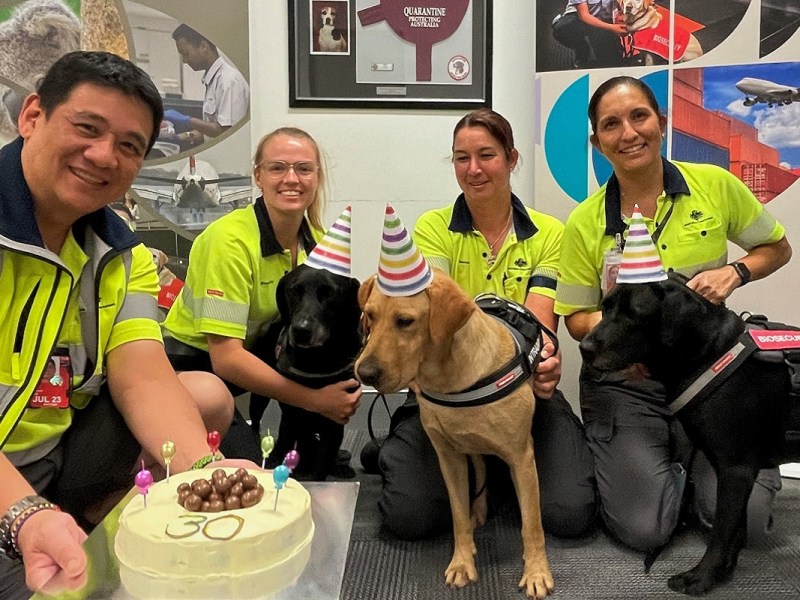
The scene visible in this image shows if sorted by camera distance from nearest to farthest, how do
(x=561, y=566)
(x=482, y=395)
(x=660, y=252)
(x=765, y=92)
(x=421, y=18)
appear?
(x=482, y=395)
(x=561, y=566)
(x=660, y=252)
(x=765, y=92)
(x=421, y=18)

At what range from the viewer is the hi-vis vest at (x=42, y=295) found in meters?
1.24

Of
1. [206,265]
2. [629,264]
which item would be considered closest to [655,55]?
[629,264]

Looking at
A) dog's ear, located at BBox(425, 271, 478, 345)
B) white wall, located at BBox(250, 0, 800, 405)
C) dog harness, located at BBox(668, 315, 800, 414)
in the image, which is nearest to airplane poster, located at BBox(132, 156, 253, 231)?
white wall, located at BBox(250, 0, 800, 405)

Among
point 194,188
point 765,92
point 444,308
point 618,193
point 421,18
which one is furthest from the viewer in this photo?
point 194,188

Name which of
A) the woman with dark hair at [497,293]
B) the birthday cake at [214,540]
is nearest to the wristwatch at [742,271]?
the woman with dark hair at [497,293]

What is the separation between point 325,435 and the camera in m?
2.14

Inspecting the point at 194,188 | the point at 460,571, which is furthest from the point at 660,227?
the point at 194,188

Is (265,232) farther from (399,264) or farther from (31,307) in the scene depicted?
(31,307)

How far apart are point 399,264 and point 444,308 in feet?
0.50

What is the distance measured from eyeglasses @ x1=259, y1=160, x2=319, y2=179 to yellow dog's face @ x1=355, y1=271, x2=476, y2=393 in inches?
30.1

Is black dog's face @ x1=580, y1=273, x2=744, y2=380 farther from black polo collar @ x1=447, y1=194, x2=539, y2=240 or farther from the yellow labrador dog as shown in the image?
black polo collar @ x1=447, y1=194, x2=539, y2=240

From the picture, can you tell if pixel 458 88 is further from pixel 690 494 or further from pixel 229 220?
pixel 690 494

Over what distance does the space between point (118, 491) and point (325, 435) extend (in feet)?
2.32

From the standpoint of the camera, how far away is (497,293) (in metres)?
2.18
